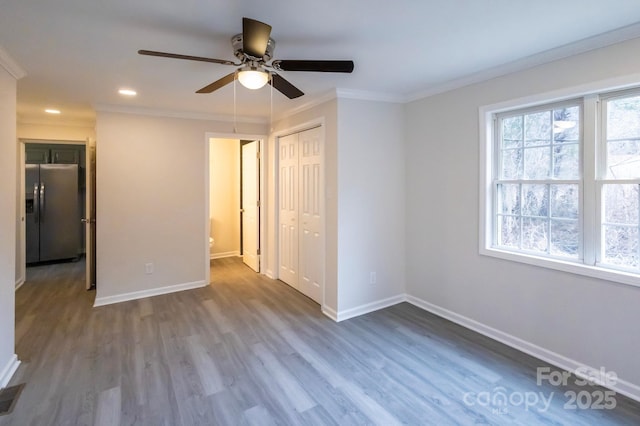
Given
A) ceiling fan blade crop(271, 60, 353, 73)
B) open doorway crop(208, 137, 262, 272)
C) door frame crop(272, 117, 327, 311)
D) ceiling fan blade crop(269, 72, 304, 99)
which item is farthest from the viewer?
open doorway crop(208, 137, 262, 272)

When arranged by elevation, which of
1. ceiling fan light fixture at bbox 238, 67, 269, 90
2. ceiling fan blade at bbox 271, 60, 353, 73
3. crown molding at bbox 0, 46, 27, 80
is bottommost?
ceiling fan light fixture at bbox 238, 67, 269, 90

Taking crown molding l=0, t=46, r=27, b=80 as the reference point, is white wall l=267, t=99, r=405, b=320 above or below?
below

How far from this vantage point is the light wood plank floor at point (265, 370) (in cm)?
203

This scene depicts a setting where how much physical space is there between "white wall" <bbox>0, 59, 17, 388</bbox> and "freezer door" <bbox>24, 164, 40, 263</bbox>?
420 cm

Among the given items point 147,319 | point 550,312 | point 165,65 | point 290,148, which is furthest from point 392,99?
point 147,319

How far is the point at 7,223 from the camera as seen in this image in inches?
97.3

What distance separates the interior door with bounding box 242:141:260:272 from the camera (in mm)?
5152

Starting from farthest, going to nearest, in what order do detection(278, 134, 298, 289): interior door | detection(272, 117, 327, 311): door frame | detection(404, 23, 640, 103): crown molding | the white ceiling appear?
detection(278, 134, 298, 289): interior door → detection(272, 117, 327, 311): door frame → detection(404, 23, 640, 103): crown molding → the white ceiling

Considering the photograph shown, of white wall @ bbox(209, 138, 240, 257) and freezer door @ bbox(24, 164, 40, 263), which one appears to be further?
white wall @ bbox(209, 138, 240, 257)

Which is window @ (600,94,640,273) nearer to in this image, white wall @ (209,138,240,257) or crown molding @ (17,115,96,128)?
white wall @ (209,138,240,257)

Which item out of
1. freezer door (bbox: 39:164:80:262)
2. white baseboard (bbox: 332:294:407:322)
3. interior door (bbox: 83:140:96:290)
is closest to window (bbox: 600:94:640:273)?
white baseboard (bbox: 332:294:407:322)

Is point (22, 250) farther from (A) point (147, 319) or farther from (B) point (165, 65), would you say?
(B) point (165, 65)

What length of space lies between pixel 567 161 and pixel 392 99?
5.94ft

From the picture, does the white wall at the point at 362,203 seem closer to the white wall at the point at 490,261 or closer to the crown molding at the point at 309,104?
the crown molding at the point at 309,104
